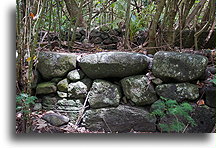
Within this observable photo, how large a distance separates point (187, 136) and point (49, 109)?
110 centimetres

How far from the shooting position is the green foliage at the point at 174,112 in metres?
1.32

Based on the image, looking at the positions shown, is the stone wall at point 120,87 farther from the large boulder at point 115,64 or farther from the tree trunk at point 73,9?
the tree trunk at point 73,9

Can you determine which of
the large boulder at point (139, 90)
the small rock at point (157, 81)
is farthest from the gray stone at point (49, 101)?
the small rock at point (157, 81)

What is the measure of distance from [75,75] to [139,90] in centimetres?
55

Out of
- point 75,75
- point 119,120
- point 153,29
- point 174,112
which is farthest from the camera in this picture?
point 153,29

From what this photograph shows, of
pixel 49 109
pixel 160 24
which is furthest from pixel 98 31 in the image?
pixel 49 109

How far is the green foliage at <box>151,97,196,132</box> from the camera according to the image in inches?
51.8

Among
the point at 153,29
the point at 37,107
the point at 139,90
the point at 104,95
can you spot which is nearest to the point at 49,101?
the point at 37,107

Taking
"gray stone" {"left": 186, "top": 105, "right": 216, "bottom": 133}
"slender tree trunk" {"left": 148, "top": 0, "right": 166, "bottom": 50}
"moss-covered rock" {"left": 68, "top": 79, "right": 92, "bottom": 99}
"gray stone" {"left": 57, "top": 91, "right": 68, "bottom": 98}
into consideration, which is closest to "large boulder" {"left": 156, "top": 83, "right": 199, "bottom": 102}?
→ "gray stone" {"left": 186, "top": 105, "right": 216, "bottom": 133}

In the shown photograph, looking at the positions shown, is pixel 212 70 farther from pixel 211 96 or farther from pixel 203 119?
pixel 203 119

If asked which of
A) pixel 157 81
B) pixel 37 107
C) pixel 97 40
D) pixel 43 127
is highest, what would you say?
pixel 97 40

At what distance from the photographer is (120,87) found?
1513 mm

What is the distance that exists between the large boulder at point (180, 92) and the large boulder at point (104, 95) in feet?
1.19

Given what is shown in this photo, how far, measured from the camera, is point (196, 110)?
1365mm
